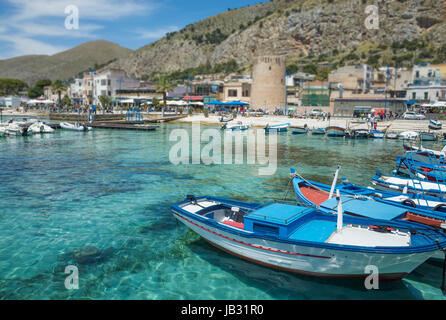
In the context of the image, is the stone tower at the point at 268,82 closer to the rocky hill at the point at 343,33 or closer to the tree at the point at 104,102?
the tree at the point at 104,102

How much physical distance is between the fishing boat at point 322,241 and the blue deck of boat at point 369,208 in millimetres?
627

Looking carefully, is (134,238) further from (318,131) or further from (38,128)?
(38,128)

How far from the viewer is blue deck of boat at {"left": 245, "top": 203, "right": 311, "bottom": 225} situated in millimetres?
9938

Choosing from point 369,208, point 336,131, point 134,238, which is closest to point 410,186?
point 369,208

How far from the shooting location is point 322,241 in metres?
9.41

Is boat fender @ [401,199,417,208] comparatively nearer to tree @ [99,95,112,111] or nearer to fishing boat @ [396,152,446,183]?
fishing boat @ [396,152,446,183]

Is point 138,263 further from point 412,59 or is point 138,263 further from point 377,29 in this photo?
point 377,29

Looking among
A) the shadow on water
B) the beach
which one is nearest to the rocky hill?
the beach

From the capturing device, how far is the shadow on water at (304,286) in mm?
9133

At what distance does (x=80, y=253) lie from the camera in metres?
11.4

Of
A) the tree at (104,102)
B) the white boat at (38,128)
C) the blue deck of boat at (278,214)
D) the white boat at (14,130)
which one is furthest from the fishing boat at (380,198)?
the tree at (104,102)

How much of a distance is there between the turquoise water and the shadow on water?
28mm

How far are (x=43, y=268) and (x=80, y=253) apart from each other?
4.02 ft
